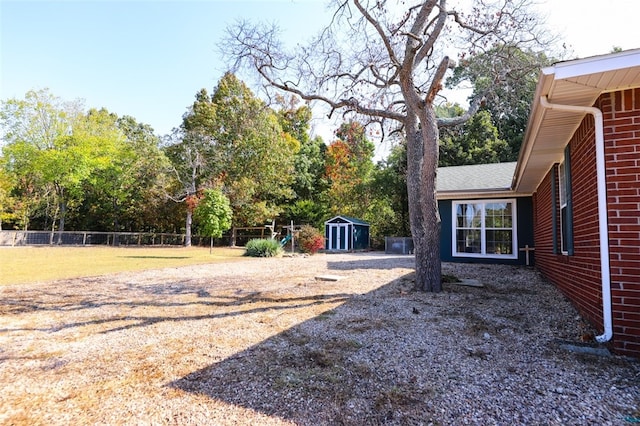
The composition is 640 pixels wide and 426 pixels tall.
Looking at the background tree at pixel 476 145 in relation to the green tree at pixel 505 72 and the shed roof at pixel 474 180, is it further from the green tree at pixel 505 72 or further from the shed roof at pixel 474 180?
the green tree at pixel 505 72

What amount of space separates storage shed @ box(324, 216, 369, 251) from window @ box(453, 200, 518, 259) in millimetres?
10467

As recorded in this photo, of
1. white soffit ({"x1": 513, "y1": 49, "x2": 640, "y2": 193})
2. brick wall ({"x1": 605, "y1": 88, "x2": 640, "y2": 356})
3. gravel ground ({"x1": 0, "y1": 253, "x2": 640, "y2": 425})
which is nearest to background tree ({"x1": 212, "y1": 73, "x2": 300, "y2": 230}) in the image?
gravel ground ({"x1": 0, "y1": 253, "x2": 640, "y2": 425})

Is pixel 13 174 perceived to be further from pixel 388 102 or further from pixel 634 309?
pixel 634 309

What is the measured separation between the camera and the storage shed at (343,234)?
822 inches

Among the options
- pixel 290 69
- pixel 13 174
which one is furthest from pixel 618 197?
pixel 13 174

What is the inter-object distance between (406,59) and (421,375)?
546 cm

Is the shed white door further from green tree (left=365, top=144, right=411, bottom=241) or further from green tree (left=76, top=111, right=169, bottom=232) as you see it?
green tree (left=76, top=111, right=169, bottom=232)

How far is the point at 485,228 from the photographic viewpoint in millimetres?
10359

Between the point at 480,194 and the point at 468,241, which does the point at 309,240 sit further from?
A: the point at 480,194

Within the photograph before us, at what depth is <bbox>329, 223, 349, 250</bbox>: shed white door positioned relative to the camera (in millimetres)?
20875

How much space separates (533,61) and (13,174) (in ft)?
103

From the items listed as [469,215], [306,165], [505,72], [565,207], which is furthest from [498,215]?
[306,165]

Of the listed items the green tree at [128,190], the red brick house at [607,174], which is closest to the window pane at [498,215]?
the red brick house at [607,174]

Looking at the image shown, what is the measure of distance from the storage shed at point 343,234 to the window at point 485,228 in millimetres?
10467
